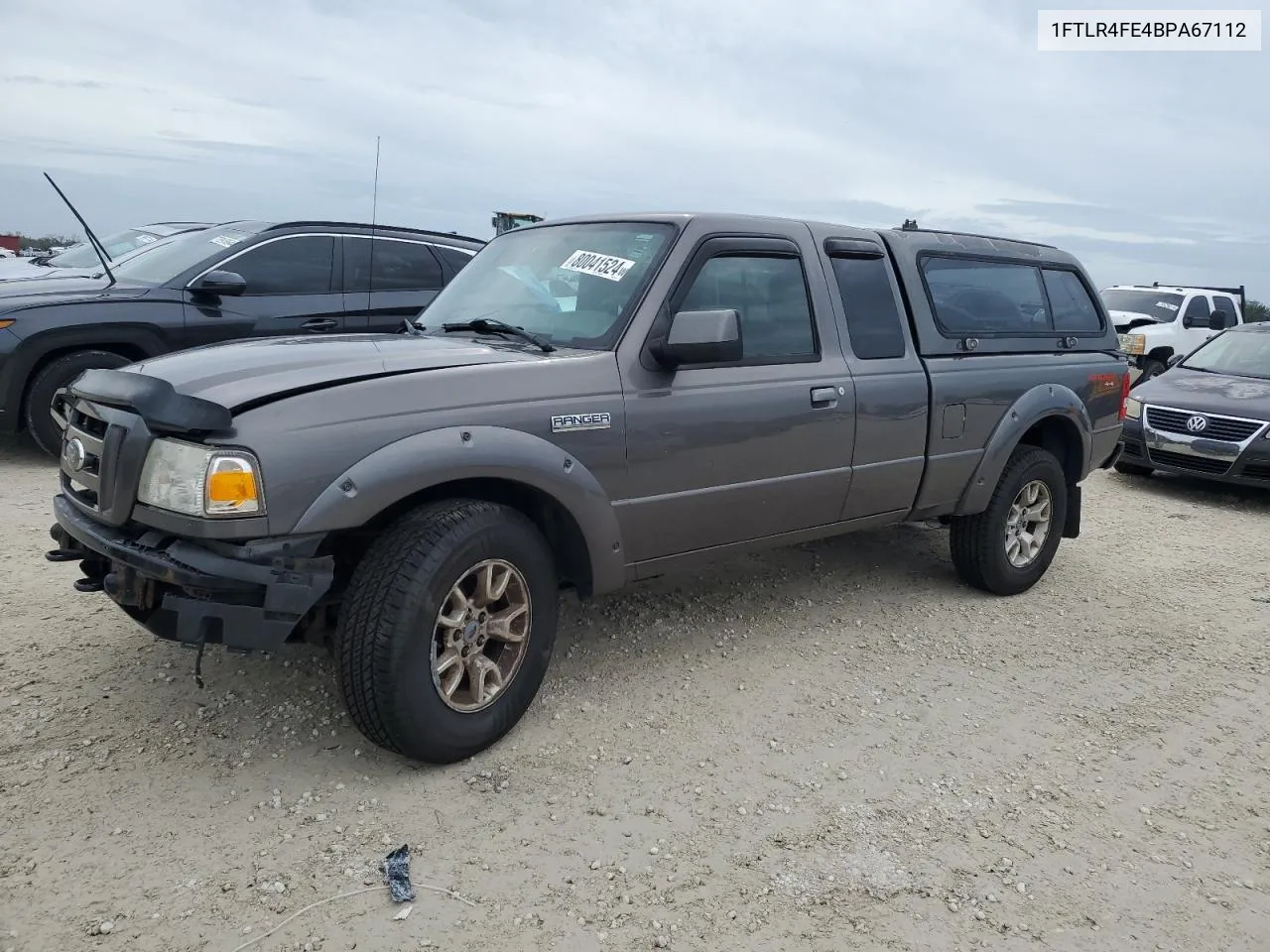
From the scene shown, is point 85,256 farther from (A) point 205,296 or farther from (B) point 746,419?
(B) point 746,419

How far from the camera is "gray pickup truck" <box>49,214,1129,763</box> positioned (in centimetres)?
286

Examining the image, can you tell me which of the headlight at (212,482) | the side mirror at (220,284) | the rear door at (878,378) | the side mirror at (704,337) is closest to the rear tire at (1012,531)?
the rear door at (878,378)

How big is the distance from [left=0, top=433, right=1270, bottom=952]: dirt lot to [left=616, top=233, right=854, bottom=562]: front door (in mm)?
711

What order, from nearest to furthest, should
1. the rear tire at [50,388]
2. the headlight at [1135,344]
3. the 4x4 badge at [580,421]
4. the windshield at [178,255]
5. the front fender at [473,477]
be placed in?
the front fender at [473,477], the 4x4 badge at [580,421], the rear tire at [50,388], the windshield at [178,255], the headlight at [1135,344]

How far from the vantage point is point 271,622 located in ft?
9.27

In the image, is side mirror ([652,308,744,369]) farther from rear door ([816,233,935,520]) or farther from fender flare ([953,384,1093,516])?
fender flare ([953,384,1093,516])

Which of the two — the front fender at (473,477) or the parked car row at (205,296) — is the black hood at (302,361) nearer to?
the front fender at (473,477)

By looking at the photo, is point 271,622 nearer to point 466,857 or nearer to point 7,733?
point 466,857

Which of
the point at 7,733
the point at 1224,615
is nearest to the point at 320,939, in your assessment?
the point at 7,733

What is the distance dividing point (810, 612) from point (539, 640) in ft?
6.37

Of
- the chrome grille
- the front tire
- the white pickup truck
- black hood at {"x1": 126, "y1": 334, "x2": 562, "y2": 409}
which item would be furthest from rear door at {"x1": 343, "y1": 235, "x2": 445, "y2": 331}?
the white pickup truck

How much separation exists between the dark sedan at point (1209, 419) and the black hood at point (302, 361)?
6656 millimetres

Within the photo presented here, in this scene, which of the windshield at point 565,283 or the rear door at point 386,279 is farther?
the rear door at point 386,279

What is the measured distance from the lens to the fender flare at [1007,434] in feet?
16.4
